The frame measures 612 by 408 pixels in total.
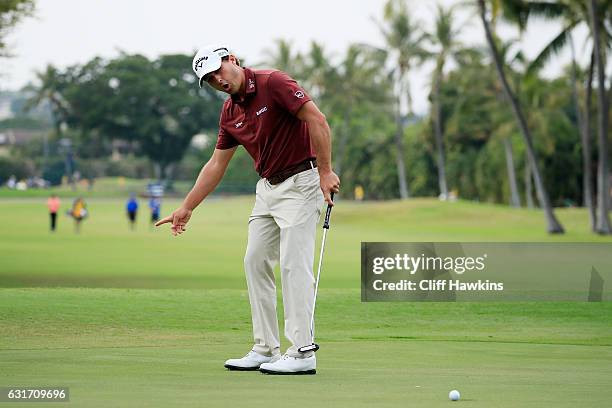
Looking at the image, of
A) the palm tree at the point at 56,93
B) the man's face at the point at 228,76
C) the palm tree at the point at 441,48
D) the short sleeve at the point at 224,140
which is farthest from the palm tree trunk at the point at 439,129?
the man's face at the point at 228,76

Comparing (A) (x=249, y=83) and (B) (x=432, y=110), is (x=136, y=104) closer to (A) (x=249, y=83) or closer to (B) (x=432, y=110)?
(B) (x=432, y=110)

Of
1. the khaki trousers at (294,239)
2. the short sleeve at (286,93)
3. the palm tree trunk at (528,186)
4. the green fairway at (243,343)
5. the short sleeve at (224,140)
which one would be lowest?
the palm tree trunk at (528,186)

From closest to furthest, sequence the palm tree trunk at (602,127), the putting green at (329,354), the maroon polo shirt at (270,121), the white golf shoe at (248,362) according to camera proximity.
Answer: the putting green at (329,354)
the maroon polo shirt at (270,121)
the white golf shoe at (248,362)
the palm tree trunk at (602,127)

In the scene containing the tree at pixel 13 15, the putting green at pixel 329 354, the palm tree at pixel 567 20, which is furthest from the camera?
the palm tree at pixel 567 20

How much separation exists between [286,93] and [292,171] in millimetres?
586

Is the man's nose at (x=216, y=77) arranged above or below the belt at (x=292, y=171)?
above

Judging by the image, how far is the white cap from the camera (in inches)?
349

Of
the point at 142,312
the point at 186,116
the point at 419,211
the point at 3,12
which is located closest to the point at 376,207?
the point at 419,211

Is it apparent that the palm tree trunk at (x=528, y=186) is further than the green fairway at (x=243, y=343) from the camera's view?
Yes

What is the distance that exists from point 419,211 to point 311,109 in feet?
200

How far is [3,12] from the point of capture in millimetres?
33188

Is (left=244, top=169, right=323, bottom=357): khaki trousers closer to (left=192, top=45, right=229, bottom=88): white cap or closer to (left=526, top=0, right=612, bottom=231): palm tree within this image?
(left=192, top=45, right=229, bottom=88): white cap

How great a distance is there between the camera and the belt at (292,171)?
9156mm

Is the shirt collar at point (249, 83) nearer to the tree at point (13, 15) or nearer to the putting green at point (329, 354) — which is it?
the putting green at point (329, 354)
